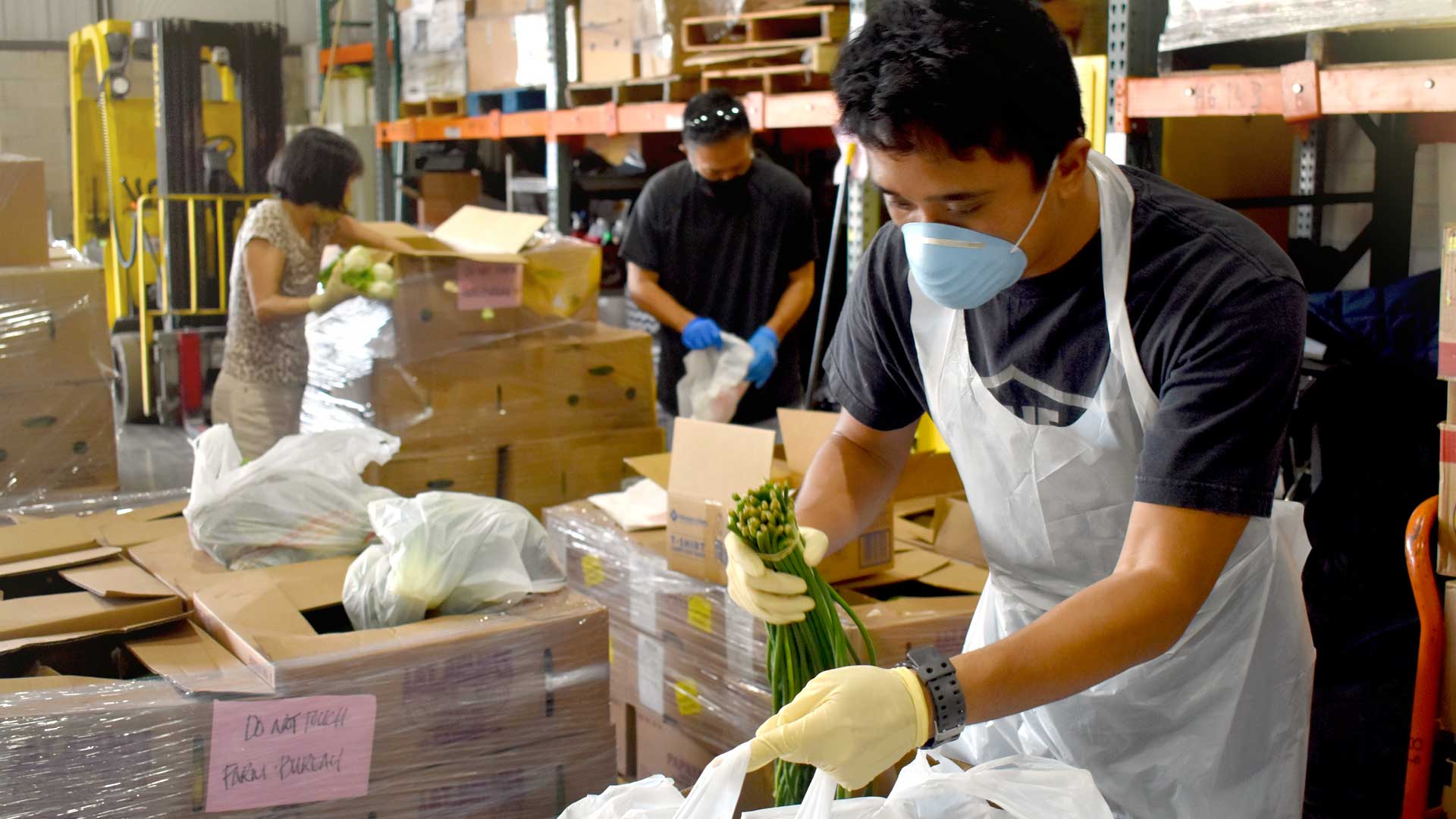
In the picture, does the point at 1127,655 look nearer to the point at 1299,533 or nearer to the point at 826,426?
the point at 1299,533

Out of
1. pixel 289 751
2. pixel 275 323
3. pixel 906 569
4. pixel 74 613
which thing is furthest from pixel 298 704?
pixel 275 323

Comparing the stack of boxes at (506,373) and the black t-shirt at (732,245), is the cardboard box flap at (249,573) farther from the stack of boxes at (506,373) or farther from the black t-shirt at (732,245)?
the black t-shirt at (732,245)

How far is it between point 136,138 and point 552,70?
2847 mm

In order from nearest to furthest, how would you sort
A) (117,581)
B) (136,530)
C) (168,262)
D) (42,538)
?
Answer: 1. (117,581)
2. (42,538)
3. (136,530)
4. (168,262)

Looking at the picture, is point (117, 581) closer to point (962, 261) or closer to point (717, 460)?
point (717, 460)

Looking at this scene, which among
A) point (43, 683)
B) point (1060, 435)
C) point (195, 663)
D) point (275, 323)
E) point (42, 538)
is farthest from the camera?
point (275, 323)

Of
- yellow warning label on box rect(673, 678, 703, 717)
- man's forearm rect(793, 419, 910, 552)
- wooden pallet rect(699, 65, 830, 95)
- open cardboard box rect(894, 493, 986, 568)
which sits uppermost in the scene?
wooden pallet rect(699, 65, 830, 95)

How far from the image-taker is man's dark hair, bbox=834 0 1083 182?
1.31 meters

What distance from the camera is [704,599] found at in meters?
2.51

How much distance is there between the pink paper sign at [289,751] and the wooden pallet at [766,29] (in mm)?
3244

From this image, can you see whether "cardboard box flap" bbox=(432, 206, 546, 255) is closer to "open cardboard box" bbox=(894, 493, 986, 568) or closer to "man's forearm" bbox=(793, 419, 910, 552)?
"open cardboard box" bbox=(894, 493, 986, 568)

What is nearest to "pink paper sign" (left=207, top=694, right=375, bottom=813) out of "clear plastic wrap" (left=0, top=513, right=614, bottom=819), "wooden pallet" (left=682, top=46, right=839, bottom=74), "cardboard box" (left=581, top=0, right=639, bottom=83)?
"clear plastic wrap" (left=0, top=513, right=614, bottom=819)

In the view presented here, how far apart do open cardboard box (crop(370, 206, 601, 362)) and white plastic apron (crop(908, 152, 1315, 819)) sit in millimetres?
2332

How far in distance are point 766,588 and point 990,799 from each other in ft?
1.15
